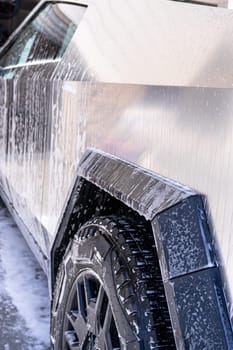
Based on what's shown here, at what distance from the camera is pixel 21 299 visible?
8.63ft

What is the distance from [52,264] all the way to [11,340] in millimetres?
531

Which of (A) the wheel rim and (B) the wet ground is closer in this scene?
(A) the wheel rim

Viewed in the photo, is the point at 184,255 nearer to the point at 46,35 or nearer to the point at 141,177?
the point at 141,177

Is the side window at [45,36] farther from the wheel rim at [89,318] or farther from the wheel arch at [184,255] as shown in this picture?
the wheel arch at [184,255]

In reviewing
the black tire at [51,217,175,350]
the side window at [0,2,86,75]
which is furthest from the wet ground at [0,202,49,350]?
the side window at [0,2,86,75]

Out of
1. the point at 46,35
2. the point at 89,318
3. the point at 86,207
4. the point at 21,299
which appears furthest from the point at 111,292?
the point at 46,35

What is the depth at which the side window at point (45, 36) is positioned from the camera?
7.77 ft

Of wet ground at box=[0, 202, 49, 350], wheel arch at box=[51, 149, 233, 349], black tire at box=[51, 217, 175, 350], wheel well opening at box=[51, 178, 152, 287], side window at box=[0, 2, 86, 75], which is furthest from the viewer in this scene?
side window at box=[0, 2, 86, 75]

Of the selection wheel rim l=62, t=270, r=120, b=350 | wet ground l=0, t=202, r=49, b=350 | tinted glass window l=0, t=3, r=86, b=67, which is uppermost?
tinted glass window l=0, t=3, r=86, b=67

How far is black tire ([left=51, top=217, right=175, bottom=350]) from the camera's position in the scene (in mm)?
1187

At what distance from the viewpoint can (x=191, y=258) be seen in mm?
1040

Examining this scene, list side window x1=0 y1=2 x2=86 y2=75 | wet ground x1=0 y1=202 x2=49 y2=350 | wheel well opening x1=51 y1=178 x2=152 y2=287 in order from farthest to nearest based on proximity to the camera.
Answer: side window x1=0 y1=2 x2=86 y2=75, wet ground x1=0 y1=202 x2=49 y2=350, wheel well opening x1=51 y1=178 x2=152 y2=287

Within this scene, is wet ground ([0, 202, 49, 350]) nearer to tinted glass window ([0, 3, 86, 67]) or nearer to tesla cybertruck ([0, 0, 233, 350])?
tesla cybertruck ([0, 0, 233, 350])

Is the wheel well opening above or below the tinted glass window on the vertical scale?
below
